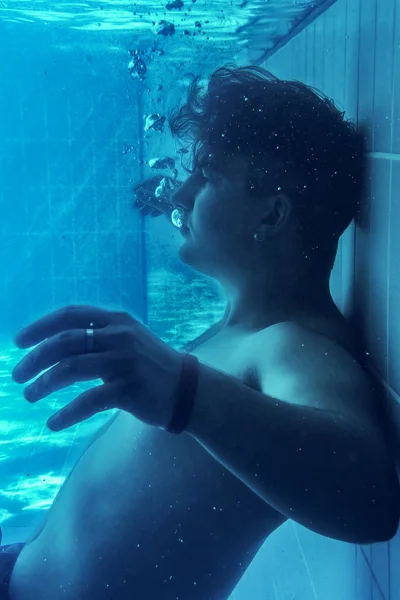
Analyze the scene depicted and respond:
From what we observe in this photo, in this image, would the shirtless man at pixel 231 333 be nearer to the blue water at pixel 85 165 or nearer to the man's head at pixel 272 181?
the man's head at pixel 272 181

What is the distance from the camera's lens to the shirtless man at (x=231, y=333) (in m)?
0.61

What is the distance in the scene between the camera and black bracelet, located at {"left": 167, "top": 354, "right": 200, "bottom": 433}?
0.38 meters

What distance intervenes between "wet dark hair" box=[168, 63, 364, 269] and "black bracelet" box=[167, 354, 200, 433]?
310 mm

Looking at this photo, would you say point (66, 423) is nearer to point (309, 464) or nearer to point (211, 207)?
point (309, 464)

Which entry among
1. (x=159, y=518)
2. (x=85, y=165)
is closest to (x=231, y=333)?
Answer: (x=159, y=518)

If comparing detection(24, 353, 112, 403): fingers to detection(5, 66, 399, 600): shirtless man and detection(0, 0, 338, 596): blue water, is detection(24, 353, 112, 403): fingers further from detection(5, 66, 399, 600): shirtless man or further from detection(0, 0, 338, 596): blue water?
detection(0, 0, 338, 596): blue water

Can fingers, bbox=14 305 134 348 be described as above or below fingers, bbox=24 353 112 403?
above

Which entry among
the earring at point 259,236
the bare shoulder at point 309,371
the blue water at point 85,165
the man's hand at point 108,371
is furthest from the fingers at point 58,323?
the blue water at point 85,165

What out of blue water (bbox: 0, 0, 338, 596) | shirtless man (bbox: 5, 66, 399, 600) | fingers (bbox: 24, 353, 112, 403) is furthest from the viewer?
blue water (bbox: 0, 0, 338, 596)

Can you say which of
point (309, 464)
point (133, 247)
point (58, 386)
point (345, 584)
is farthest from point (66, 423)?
point (133, 247)

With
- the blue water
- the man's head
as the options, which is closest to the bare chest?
the man's head

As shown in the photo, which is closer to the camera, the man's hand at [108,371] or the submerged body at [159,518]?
the man's hand at [108,371]

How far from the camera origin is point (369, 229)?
628 millimetres

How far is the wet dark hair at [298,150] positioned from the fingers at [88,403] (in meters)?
0.35
